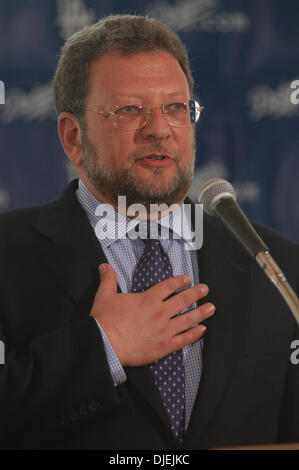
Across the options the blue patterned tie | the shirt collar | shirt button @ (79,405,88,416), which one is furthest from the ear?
shirt button @ (79,405,88,416)

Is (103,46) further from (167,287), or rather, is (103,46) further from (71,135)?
(167,287)

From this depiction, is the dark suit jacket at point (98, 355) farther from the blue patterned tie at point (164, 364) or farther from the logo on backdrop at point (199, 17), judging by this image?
the logo on backdrop at point (199, 17)

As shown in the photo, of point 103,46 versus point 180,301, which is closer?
point 180,301

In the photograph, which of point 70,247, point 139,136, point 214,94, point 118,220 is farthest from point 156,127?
point 214,94

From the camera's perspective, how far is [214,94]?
210cm

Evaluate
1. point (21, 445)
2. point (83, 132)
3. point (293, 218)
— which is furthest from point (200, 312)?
point (293, 218)

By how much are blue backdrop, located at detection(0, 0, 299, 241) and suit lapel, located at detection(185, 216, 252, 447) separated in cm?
49

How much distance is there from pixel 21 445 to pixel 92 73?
107 centimetres

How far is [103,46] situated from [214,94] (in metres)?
0.58

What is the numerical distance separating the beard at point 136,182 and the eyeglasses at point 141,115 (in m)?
0.08

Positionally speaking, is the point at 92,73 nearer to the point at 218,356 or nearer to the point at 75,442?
the point at 218,356

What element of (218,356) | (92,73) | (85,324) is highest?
(92,73)

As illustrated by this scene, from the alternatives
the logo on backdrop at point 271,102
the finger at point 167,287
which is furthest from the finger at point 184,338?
the logo on backdrop at point 271,102

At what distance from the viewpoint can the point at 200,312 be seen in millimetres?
1388
